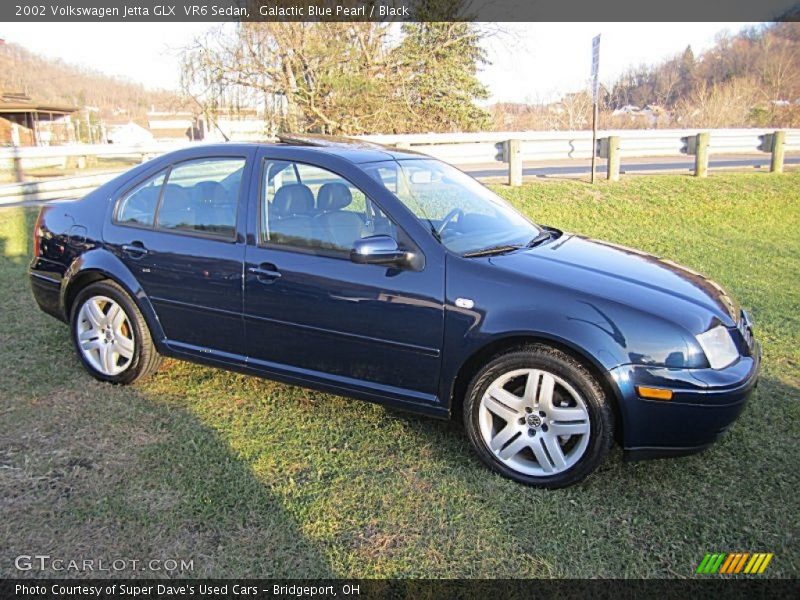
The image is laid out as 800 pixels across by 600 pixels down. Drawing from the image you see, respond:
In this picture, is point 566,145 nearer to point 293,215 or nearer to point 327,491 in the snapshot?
point 293,215

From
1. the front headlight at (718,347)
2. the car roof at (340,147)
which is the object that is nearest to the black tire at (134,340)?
the car roof at (340,147)

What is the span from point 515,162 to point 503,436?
8457mm

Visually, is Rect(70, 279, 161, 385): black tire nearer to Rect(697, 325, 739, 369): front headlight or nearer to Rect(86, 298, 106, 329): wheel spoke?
Rect(86, 298, 106, 329): wheel spoke

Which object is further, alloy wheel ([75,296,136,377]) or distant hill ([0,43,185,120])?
distant hill ([0,43,185,120])

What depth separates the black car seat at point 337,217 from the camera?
3.44m

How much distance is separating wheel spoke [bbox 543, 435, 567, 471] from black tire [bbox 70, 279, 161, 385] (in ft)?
8.38

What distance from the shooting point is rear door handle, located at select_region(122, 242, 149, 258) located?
3.96 metres

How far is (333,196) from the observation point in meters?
3.62

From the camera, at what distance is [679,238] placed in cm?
899

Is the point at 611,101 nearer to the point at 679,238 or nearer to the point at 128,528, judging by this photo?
the point at 679,238

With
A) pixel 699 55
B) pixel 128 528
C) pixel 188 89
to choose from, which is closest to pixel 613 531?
pixel 128 528

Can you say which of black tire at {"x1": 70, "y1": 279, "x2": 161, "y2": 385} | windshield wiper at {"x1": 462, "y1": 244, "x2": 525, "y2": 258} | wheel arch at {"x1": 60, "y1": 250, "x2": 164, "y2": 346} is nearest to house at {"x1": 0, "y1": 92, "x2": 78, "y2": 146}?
wheel arch at {"x1": 60, "y1": 250, "x2": 164, "y2": 346}

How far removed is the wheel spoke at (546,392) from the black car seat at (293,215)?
144 cm

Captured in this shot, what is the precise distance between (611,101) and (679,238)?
3737 cm
